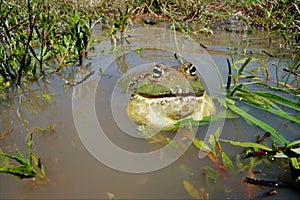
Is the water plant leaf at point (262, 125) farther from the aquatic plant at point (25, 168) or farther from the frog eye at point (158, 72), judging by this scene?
the aquatic plant at point (25, 168)

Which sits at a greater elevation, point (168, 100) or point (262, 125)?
point (168, 100)

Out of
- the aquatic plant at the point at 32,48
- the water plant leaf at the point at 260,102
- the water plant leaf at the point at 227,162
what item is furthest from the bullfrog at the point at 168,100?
the aquatic plant at the point at 32,48

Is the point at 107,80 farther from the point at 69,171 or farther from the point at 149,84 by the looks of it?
the point at 69,171

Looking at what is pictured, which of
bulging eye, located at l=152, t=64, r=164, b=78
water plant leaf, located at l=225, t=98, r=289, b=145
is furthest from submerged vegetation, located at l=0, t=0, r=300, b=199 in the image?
bulging eye, located at l=152, t=64, r=164, b=78

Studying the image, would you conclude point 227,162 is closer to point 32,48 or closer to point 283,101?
point 283,101

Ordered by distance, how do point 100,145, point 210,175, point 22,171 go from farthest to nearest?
point 100,145 < point 210,175 < point 22,171

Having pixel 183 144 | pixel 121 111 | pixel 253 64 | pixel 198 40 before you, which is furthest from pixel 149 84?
pixel 198 40

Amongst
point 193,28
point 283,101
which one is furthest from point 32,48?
point 193,28
